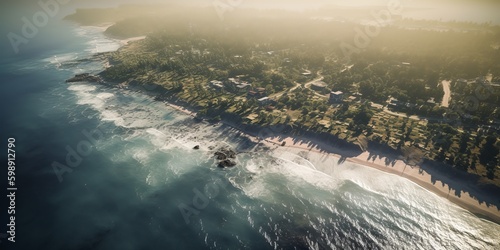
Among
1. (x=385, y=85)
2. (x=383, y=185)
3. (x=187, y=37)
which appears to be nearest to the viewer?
(x=383, y=185)

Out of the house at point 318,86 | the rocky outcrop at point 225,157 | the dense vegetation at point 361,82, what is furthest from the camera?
the house at point 318,86

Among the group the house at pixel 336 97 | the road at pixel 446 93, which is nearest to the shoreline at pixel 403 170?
the house at pixel 336 97

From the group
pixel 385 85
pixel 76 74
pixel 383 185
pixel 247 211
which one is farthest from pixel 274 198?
pixel 76 74

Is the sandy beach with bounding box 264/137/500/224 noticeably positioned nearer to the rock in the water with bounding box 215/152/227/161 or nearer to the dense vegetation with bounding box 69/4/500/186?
the dense vegetation with bounding box 69/4/500/186

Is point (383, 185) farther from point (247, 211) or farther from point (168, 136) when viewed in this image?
point (168, 136)

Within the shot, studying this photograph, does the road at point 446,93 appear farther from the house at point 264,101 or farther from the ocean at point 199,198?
the house at point 264,101

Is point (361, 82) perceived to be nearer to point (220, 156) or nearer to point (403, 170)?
point (403, 170)

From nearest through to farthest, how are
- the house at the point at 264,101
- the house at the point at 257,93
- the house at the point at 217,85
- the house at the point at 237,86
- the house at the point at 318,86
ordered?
the house at the point at 264,101, the house at the point at 257,93, the house at the point at 318,86, the house at the point at 237,86, the house at the point at 217,85
